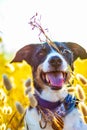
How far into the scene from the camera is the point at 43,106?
2584 mm

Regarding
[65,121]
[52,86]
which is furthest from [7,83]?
[65,121]

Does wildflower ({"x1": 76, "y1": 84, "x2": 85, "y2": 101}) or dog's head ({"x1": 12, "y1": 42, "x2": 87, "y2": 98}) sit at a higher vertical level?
dog's head ({"x1": 12, "y1": 42, "x2": 87, "y2": 98})

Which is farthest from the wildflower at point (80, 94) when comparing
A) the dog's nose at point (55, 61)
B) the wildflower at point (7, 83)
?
the wildflower at point (7, 83)

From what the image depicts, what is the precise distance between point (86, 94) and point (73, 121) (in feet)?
0.67

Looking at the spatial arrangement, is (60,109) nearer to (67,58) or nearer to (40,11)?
(67,58)

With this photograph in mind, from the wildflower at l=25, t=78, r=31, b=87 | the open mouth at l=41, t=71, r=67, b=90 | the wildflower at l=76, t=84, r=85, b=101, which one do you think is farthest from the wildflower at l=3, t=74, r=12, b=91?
the wildflower at l=76, t=84, r=85, b=101

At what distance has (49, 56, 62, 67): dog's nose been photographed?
8.30 feet

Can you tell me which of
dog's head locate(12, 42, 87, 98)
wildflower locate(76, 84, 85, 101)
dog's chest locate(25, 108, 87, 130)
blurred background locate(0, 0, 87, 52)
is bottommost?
dog's chest locate(25, 108, 87, 130)

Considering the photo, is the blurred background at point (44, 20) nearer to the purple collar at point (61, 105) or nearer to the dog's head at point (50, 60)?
the dog's head at point (50, 60)

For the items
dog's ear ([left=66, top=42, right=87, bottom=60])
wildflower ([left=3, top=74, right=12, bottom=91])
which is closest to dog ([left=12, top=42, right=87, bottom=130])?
dog's ear ([left=66, top=42, right=87, bottom=60])

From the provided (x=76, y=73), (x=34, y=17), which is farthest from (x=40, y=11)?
(x=76, y=73)

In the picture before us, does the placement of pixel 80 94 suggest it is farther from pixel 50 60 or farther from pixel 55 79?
pixel 50 60

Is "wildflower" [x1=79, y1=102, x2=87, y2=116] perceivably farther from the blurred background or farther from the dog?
the blurred background

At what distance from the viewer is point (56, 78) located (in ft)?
8.39
